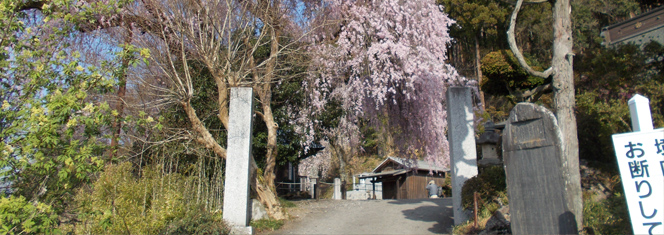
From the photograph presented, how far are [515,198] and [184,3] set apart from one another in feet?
26.0

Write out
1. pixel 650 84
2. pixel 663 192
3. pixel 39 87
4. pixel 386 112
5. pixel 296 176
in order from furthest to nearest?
pixel 296 176 < pixel 386 112 < pixel 650 84 < pixel 39 87 < pixel 663 192

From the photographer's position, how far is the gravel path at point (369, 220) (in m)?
8.34

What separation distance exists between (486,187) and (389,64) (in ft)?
12.3

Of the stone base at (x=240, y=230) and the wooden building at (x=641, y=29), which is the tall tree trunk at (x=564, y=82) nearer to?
the stone base at (x=240, y=230)

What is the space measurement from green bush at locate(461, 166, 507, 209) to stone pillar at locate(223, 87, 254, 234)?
14.0ft

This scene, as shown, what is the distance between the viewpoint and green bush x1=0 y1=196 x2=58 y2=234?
3.47m

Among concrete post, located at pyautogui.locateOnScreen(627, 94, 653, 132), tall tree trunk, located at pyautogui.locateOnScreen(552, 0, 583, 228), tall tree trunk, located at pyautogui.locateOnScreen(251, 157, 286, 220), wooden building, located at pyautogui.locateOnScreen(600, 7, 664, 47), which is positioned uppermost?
wooden building, located at pyautogui.locateOnScreen(600, 7, 664, 47)

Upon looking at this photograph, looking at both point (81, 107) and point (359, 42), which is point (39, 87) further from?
point (359, 42)

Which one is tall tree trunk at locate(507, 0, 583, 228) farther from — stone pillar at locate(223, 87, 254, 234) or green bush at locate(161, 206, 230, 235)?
green bush at locate(161, 206, 230, 235)

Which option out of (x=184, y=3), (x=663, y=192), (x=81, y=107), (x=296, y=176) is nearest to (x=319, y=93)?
(x=184, y=3)

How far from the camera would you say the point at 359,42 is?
10.3 m

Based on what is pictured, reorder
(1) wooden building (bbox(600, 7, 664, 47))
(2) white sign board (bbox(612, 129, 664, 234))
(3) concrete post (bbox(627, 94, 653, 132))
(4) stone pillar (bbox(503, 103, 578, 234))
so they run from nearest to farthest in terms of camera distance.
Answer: (2) white sign board (bbox(612, 129, 664, 234)) < (3) concrete post (bbox(627, 94, 653, 132)) < (4) stone pillar (bbox(503, 103, 578, 234)) < (1) wooden building (bbox(600, 7, 664, 47))

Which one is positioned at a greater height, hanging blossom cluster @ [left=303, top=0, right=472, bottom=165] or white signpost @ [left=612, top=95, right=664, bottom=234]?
hanging blossom cluster @ [left=303, top=0, right=472, bottom=165]

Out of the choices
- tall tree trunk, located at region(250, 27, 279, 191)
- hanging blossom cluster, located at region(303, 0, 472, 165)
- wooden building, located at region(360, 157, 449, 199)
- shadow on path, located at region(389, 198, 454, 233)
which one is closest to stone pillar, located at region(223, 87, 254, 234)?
tall tree trunk, located at region(250, 27, 279, 191)
